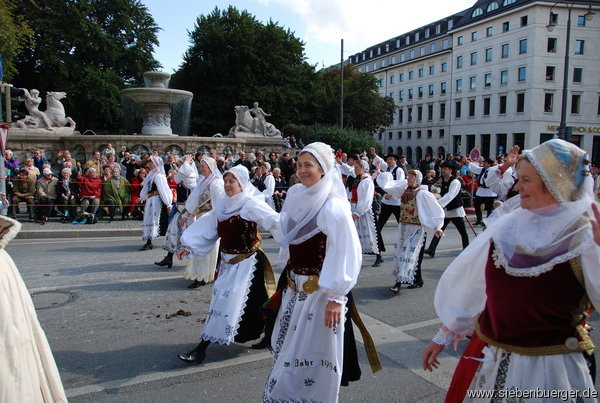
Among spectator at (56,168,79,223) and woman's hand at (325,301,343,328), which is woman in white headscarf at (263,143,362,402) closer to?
woman's hand at (325,301,343,328)

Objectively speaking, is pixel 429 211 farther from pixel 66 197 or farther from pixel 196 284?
pixel 66 197

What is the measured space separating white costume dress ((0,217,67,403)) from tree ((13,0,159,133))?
37.1m

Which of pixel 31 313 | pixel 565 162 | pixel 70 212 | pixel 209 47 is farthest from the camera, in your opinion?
pixel 209 47

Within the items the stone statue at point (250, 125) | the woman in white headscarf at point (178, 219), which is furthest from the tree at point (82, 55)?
the woman in white headscarf at point (178, 219)

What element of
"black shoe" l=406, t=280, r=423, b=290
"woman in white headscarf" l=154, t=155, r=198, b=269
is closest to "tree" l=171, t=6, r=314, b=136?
"woman in white headscarf" l=154, t=155, r=198, b=269

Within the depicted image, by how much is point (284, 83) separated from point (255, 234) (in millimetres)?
38542

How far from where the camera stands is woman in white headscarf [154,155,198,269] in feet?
27.2

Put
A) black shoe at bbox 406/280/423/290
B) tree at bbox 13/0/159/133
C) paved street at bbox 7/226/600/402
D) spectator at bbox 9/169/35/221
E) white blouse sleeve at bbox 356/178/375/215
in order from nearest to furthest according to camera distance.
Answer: paved street at bbox 7/226/600/402, black shoe at bbox 406/280/423/290, white blouse sleeve at bbox 356/178/375/215, spectator at bbox 9/169/35/221, tree at bbox 13/0/159/133

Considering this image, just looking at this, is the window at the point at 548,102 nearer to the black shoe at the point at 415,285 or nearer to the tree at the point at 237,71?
the tree at the point at 237,71

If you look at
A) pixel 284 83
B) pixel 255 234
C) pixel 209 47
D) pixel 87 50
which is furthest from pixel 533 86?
pixel 255 234

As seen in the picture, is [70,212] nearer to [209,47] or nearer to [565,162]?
[565,162]

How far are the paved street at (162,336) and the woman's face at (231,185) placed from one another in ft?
5.43

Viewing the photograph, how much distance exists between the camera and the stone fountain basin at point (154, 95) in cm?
2009

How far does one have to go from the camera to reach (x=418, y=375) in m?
4.14
